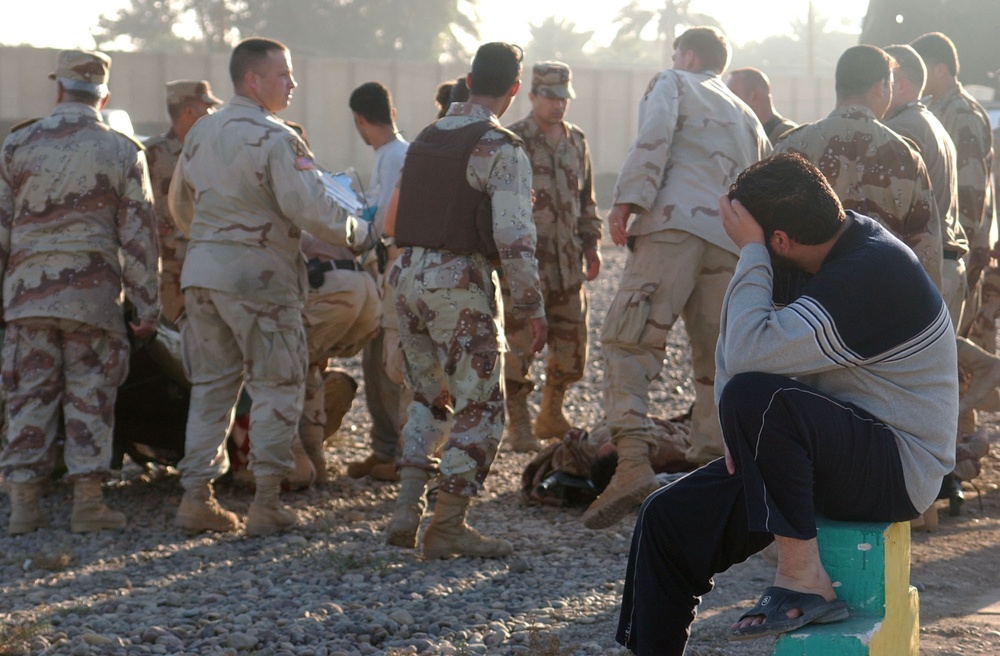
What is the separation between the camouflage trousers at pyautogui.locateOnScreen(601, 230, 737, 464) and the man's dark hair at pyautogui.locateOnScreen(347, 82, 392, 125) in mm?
1800

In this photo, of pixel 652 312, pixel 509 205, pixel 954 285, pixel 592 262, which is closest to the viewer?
pixel 509 205

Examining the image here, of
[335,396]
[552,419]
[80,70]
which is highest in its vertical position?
[80,70]

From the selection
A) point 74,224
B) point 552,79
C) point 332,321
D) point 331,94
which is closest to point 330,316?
point 332,321

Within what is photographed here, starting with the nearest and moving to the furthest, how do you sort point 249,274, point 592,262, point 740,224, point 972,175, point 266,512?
1. point 740,224
2. point 249,274
3. point 266,512
4. point 972,175
5. point 592,262

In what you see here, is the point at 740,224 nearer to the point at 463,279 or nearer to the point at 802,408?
the point at 802,408

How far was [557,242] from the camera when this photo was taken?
7.87m

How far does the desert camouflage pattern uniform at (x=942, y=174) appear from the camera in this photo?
6.08 meters

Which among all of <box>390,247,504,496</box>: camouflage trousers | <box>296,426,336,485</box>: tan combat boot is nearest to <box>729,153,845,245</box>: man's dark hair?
<box>390,247,504,496</box>: camouflage trousers

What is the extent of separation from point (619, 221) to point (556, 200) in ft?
6.50

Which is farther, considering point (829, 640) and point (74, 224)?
point (74, 224)

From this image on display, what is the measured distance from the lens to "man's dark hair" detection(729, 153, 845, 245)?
3.41m

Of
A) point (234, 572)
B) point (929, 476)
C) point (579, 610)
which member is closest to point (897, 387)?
point (929, 476)

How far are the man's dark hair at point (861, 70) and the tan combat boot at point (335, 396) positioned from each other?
3.22m

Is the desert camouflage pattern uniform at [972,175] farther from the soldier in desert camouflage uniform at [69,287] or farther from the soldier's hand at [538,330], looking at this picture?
the soldier in desert camouflage uniform at [69,287]
